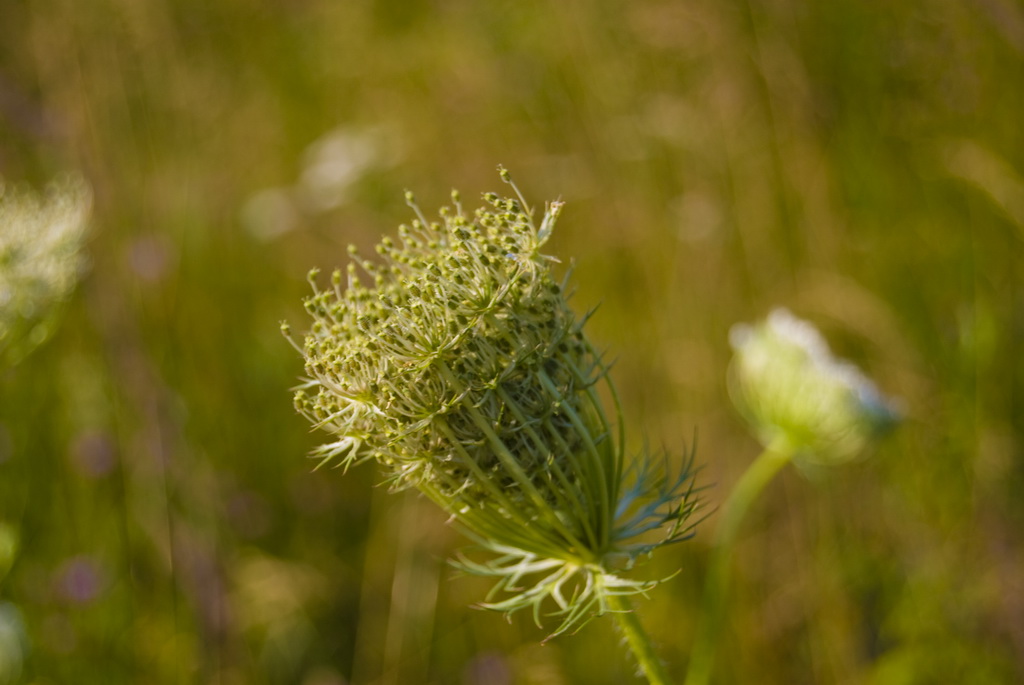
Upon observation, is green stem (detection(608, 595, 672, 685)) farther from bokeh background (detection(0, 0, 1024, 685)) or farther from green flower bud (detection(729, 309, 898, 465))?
green flower bud (detection(729, 309, 898, 465))

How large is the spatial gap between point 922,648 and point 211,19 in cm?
670

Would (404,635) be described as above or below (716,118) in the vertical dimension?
below

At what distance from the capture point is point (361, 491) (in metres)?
4.58

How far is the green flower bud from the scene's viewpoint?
115 inches

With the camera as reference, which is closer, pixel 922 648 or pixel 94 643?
pixel 922 648

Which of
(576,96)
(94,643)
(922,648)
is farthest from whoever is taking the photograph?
(576,96)

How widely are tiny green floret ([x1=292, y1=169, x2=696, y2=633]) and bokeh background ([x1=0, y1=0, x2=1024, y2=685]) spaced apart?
1.12 metres

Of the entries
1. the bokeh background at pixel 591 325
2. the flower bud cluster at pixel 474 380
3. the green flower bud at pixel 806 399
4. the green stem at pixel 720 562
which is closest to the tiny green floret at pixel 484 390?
the flower bud cluster at pixel 474 380

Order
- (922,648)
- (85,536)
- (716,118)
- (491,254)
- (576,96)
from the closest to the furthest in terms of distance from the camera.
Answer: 1. (491,254)
2. (922,648)
3. (85,536)
4. (716,118)
5. (576,96)

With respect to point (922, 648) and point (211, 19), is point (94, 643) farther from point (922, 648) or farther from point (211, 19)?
point (211, 19)

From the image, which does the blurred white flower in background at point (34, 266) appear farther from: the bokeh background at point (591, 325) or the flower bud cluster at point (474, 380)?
the flower bud cluster at point (474, 380)

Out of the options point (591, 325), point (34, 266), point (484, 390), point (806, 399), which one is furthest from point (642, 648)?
point (591, 325)

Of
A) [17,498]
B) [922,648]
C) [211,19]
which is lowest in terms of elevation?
[922,648]

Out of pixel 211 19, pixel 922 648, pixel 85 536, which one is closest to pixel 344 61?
pixel 211 19
